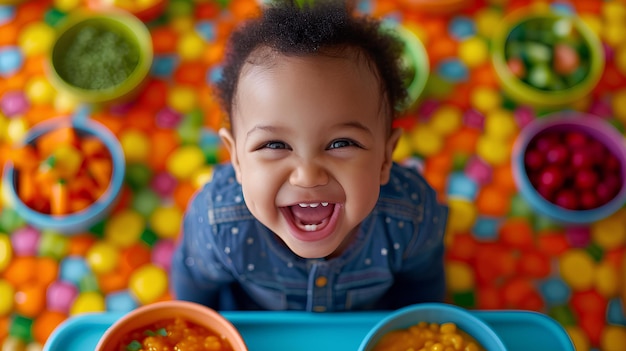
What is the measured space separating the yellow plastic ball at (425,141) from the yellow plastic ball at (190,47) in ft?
1.78

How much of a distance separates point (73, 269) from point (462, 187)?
0.84 meters

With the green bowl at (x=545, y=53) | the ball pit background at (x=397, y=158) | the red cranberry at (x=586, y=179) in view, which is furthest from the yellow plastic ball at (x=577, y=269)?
the green bowl at (x=545, y=53)

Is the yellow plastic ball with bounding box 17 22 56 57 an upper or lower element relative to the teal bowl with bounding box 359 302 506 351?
upper

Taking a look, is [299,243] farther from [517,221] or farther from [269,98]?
[517,221]

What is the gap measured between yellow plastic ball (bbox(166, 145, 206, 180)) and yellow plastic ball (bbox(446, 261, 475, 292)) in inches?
22.7

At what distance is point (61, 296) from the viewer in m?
1.25

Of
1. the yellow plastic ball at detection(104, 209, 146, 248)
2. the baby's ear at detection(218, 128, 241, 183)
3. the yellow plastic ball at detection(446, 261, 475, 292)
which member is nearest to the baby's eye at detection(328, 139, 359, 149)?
the baby's ear at detection(218, 128, 241, 183)

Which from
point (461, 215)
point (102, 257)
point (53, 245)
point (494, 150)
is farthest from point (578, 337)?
point (53, 245)

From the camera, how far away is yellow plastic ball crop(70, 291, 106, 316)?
4.06ft

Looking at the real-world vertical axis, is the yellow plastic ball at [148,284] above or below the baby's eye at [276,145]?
below

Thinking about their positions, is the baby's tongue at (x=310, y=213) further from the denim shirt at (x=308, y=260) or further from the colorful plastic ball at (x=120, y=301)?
the colorful plastic ball at (x=120, y=301)

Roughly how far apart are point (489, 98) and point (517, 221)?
299 millimetres

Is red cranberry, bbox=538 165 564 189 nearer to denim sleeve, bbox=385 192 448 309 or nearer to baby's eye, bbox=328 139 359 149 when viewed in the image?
denim sleeve, bbox=385 192 448 309

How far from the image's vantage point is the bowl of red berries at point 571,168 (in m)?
1.27
